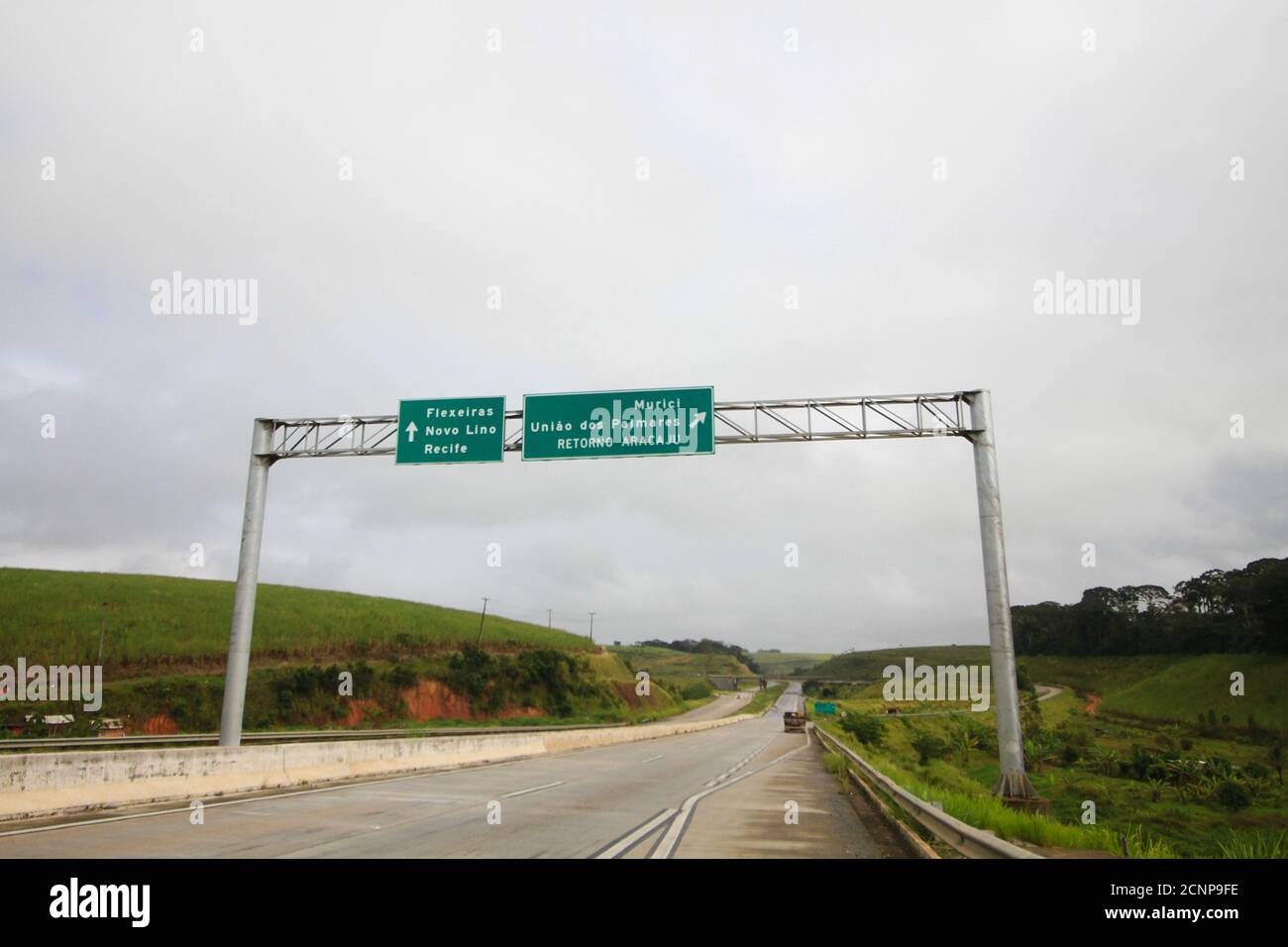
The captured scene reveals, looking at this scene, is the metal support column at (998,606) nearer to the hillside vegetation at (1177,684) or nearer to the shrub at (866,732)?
the shrub at (866,732)

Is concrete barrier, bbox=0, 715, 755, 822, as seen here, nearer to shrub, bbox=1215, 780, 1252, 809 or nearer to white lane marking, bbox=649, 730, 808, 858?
white lane marking, bbox=649, 730, 808, 858

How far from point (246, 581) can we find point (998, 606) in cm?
1605

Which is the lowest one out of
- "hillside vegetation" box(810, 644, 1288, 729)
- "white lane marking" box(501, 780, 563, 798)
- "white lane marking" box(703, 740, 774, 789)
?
"hillside vegetation" box(810, 644, 1288, 729)

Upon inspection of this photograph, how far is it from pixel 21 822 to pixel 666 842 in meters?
8.47

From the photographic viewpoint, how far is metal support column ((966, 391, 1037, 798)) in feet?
49.2

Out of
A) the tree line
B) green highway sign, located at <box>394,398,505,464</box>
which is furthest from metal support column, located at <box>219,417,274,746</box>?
the tree line

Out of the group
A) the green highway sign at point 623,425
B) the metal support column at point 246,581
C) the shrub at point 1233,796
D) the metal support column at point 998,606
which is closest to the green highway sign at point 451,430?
the green highway sign at point 623,425

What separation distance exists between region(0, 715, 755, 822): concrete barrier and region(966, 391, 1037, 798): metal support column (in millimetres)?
13797

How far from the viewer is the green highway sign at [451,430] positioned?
19.4 m

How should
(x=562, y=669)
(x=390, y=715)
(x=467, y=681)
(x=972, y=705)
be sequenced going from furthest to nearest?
(x=972, y=705)
(x=562, y=669)
(x=467, y=681)
(x=390, y=715)

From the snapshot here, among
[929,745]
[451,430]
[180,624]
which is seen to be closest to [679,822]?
[451,430]
